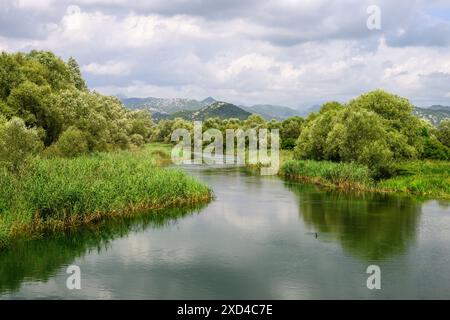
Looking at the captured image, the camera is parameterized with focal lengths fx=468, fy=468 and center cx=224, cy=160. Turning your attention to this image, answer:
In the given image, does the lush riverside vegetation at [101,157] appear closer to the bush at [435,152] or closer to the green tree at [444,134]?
the bush at [435,152]

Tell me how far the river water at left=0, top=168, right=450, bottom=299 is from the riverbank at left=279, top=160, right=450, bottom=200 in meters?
7.25

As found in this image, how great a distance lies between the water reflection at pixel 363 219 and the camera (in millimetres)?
27344

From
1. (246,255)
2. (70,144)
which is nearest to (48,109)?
(70,144)

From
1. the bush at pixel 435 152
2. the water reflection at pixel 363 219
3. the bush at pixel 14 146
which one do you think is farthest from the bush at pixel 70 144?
the bush at pixel 435 152

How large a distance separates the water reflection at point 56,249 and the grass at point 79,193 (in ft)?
2.97

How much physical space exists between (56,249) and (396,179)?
37.2 metres

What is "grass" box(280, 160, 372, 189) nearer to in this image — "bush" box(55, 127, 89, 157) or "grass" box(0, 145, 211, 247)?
"grass" box(0, 145, 211, 247)

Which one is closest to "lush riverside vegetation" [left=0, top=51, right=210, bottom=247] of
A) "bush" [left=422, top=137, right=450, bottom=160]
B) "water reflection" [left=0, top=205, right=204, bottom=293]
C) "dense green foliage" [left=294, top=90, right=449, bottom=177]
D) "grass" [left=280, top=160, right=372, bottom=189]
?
"water reflection" [left=0, top=205, right=204, bottom=293]

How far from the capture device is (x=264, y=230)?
31188mm

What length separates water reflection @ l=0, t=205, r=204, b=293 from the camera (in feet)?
68.9

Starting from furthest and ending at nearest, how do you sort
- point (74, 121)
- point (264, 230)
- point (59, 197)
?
point (74, 121)
point (264, 230)
point (59, 197)
